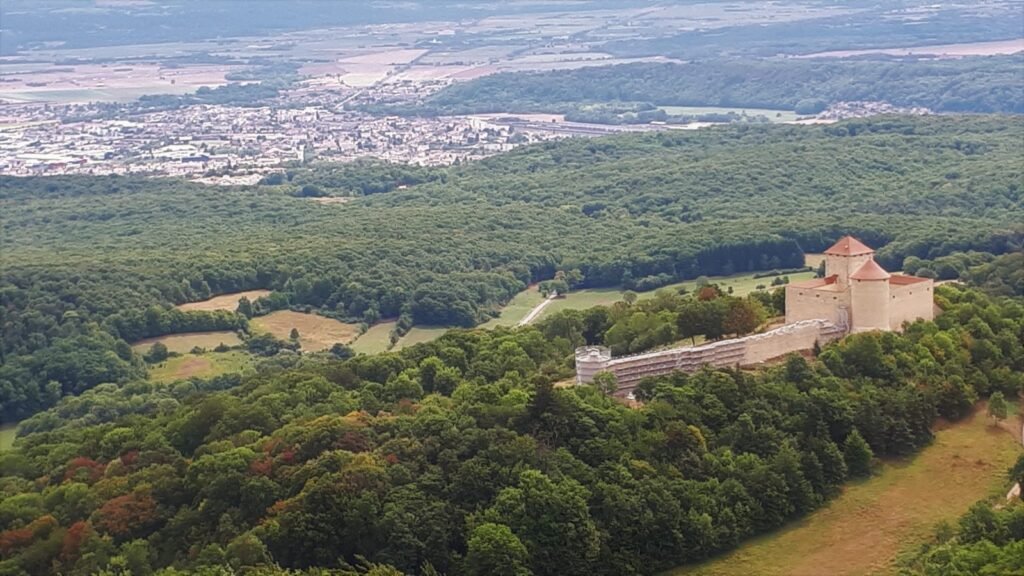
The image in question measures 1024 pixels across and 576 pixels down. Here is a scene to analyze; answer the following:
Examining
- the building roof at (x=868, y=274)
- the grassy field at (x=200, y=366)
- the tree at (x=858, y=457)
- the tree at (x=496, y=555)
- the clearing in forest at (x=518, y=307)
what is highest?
the building roof at (x=868, y=274)

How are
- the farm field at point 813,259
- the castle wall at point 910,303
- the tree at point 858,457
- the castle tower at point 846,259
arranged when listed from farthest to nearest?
the farm field at point 813,259
the castle tower at point 846,259
the castle wall at point 910,303
the tree at point 858,457

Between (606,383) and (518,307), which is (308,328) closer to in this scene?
(518,307)

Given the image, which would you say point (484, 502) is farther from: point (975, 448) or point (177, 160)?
point (177, 160)

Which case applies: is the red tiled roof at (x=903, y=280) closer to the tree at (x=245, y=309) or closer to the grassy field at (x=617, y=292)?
the grassy field at (x=617, y=292)

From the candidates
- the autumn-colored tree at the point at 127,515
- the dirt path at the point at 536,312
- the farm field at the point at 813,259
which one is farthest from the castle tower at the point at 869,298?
the farm field at the point at 813,259

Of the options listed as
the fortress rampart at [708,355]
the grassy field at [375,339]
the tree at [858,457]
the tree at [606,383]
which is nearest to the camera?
the tree at [858,457]

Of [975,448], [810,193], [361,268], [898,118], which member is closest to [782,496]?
[975,448]

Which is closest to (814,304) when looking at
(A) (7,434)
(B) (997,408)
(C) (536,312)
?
(B) (997,408)

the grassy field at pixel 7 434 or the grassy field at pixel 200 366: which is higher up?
the grassy field at pixel 200 366

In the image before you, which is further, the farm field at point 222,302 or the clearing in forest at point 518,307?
the farm field at point 222,302
